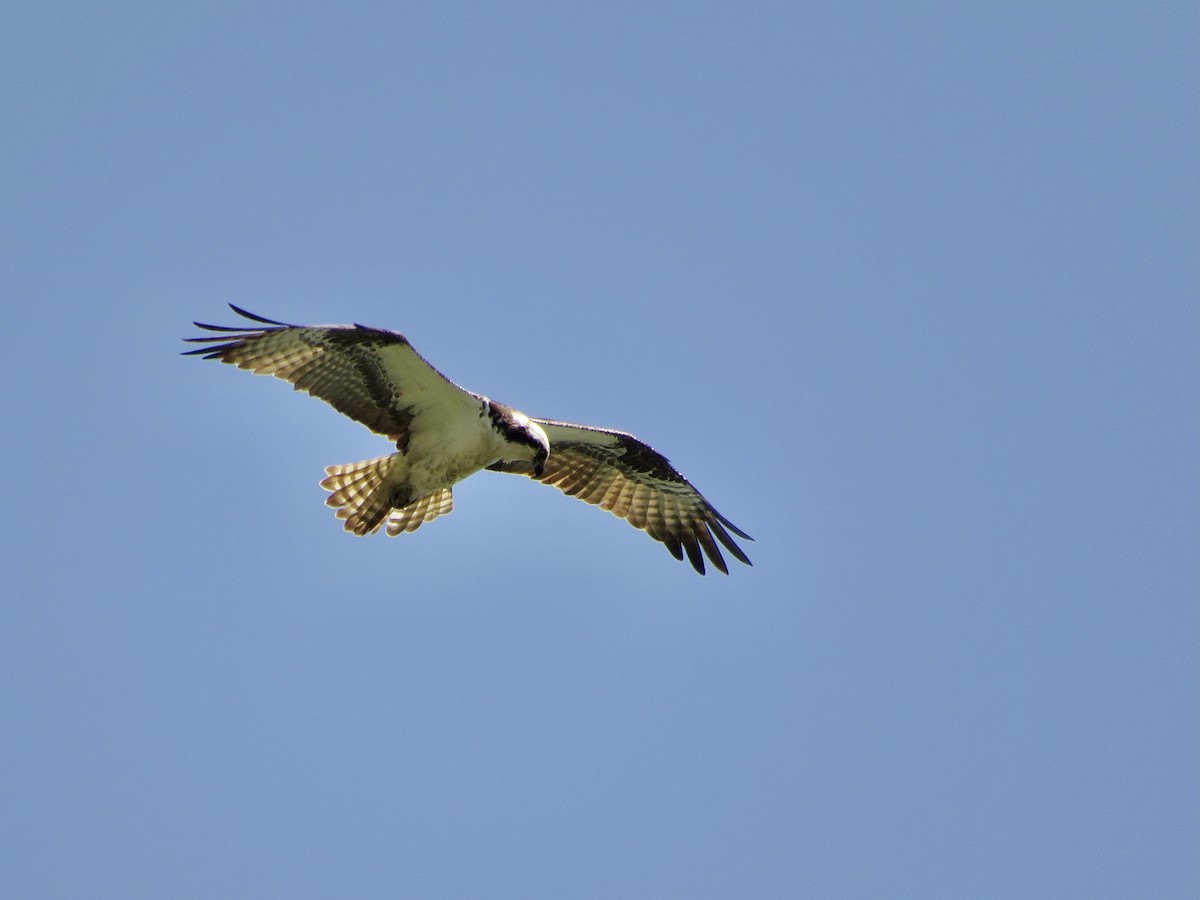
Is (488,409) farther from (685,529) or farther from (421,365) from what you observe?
(685,529)

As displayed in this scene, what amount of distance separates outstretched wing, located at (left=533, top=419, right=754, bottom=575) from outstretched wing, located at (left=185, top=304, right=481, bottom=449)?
5.54 ft

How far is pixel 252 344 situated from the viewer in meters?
12.0

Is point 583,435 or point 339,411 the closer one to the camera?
point 339,411

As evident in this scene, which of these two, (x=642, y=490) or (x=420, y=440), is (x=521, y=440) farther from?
(x=642, y=490)

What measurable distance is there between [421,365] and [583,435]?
2100 mm

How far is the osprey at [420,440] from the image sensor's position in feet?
39.4

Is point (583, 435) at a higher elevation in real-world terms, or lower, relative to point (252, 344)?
higher

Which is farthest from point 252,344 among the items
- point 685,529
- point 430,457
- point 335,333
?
point 685,529

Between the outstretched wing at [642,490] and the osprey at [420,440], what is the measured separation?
0.04 feet

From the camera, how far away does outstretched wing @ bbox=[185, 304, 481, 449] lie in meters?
11.9

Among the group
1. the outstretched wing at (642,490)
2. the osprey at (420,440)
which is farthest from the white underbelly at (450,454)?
the outstretched wing at (642,490)

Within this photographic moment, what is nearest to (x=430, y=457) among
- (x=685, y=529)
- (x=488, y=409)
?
(x=488, y=409)

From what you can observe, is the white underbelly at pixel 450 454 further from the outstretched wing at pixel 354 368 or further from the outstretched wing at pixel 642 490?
the outstretched wing at pixel 642 490

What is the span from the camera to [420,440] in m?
12.6
